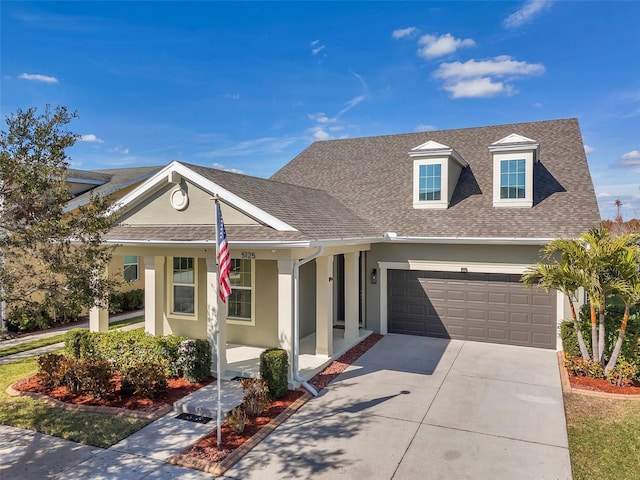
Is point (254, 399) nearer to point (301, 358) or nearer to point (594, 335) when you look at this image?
point (301, 358)

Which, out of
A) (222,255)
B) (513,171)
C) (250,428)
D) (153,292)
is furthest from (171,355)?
(513,171)

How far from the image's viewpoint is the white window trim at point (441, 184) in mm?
14289

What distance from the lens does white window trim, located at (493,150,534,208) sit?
43.7ft

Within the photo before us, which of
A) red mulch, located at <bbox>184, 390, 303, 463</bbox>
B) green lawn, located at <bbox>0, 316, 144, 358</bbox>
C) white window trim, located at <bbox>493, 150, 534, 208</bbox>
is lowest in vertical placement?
green lawn, located at <bbox>0, 316, 144, 358</bbox>

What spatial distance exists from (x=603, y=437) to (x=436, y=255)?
23.0 feet

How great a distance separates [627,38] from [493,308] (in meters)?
10.4

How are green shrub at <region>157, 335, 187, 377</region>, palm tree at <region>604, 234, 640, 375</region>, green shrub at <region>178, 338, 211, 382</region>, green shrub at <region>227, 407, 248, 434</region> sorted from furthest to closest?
1. green shrub at <region>157, 335, 187, 377</region>
2. green shrub at <region>178, 338, 211, 382</region>
3. palm tree at <region>604, 234, 640, 375</region>
4. green shrub at <region>227, 407, 248, 434</region>

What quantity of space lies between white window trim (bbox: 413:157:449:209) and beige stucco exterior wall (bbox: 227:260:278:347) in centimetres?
603

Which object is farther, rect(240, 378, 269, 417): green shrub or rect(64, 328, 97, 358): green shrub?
rect(64, 328, 97, 358): green shrub

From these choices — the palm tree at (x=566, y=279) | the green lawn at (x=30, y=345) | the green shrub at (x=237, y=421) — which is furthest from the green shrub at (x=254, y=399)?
the green lawn at (x=30, y=345)

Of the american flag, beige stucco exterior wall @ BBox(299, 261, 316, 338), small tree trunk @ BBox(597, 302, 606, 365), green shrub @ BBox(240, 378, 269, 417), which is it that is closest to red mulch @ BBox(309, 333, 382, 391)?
green shrub @ BBox(240, 378, 269, 417)

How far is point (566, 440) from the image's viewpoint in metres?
6.87

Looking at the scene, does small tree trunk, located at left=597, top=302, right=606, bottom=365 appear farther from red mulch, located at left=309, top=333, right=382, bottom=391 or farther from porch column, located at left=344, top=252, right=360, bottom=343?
porch column, located at left=344, top=252, right=360, bottom=343

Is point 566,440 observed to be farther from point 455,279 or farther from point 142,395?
point 142,395
